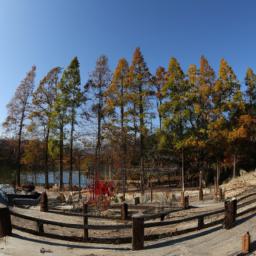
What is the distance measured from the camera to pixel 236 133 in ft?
95.9

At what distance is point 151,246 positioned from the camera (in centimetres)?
869

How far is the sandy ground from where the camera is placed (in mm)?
8062

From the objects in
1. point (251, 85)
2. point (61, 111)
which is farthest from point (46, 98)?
point (251, 85)

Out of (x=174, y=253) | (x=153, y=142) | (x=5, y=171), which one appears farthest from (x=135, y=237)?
(x=5, y=171)

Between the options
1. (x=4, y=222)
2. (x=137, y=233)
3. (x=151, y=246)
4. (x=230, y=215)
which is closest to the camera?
(x=137, y=233)

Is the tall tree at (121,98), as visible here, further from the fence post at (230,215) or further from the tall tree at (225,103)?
the fence post at (230,215)

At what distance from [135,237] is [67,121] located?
2426cm

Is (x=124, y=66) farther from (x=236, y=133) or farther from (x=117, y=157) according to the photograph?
(x=236, y=133)

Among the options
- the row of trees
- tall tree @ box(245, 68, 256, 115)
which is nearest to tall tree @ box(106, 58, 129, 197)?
the row of trees

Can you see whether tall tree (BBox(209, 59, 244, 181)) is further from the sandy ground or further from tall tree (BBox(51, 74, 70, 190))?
the sandy ground

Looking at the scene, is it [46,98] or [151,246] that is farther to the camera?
[46,98]

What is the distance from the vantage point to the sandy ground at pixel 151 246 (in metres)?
8.06

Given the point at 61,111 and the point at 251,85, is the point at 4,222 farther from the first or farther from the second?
the point at 251,85

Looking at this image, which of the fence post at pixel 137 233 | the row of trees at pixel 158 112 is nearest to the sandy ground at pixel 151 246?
the fence post at pixel 137 233
